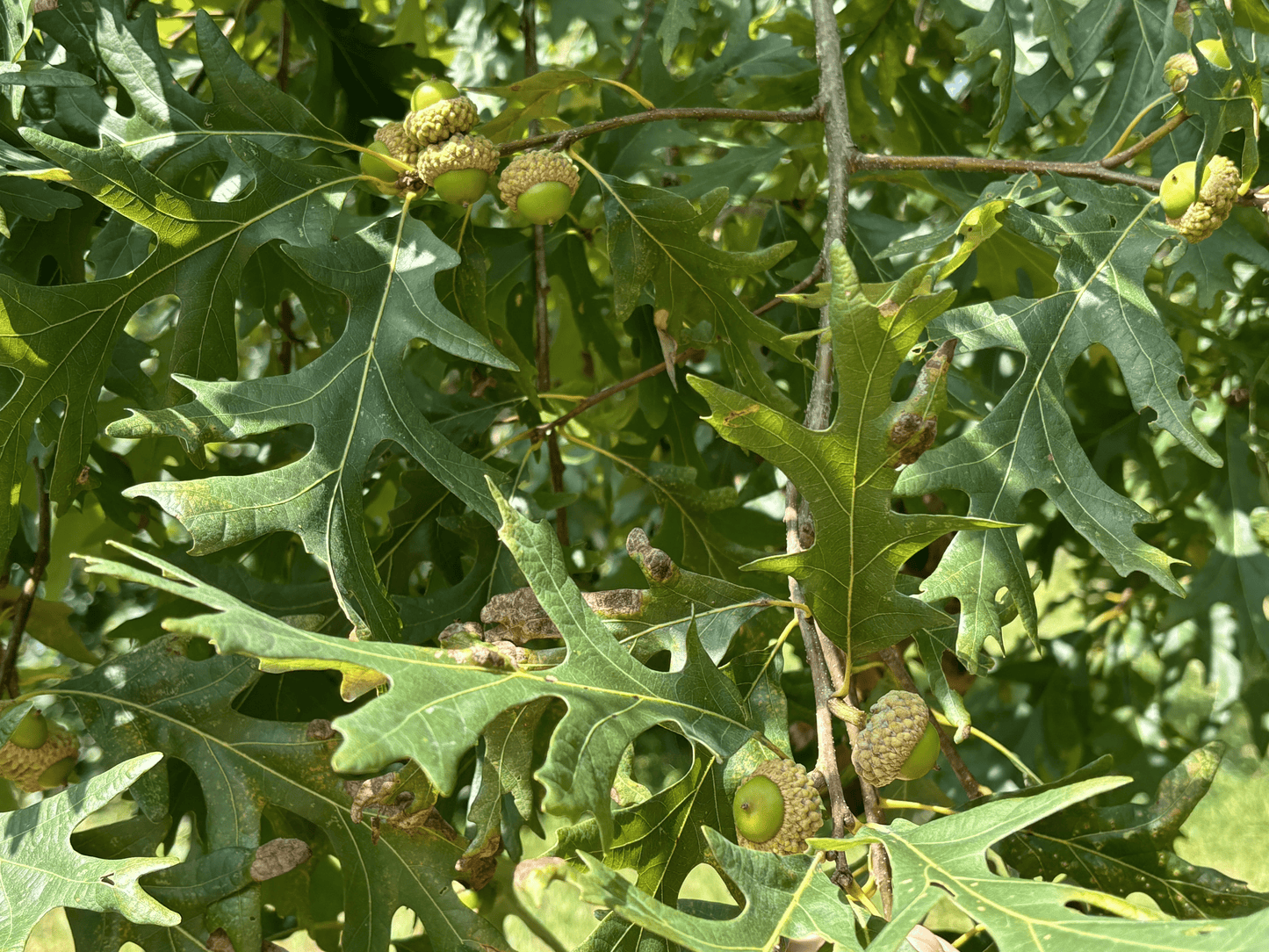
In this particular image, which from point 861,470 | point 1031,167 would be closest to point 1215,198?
point 1031,167

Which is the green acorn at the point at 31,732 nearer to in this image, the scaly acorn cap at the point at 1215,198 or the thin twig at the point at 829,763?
the thin twig at the point at 829,763

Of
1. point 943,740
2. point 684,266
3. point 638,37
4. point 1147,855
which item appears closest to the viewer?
point 1147,855

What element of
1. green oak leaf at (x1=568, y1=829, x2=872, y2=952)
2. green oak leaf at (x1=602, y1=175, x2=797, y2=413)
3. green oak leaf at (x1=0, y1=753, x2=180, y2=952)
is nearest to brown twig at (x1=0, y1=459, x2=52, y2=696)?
green oak leaf at (x1=0, y1=753, x2=180, y2=952)

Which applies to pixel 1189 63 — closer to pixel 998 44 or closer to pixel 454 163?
pixel 998 44

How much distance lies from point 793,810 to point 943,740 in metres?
0.31

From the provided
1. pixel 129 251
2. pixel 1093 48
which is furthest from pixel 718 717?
pixel 1093 48

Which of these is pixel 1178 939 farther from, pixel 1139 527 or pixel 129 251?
pixel 1139 527

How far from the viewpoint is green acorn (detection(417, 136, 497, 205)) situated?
1214mm

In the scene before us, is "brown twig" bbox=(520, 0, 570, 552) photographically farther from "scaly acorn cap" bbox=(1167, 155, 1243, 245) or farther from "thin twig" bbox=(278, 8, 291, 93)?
"scaly acorn cap" bbox=(1167, 155, 1243, 245)

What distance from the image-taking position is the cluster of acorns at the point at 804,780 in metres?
0.88

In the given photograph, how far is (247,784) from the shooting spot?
1186 millimetres

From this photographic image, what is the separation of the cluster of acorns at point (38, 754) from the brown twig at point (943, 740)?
1048 mm

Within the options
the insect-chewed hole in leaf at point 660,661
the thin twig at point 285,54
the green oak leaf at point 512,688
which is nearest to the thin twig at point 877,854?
the green oak leaf at point 512,688

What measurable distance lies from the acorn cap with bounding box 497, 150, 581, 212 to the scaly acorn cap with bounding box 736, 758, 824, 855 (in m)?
0.78
